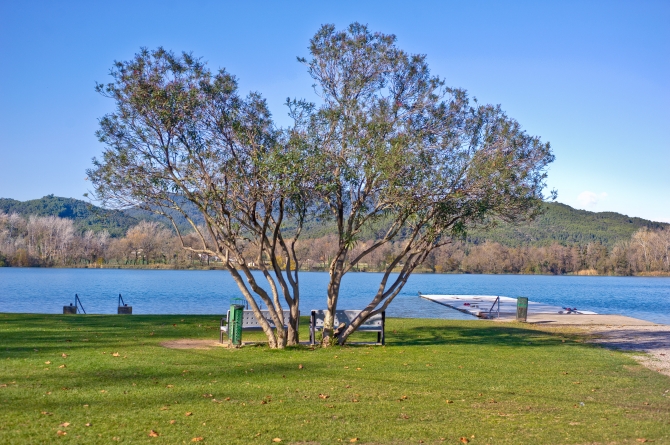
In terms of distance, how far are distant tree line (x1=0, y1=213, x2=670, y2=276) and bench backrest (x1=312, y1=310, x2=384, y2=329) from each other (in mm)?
79235

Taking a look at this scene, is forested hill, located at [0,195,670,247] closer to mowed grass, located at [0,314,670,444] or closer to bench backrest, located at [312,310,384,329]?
bench backrest, located at [312,310,384,329]

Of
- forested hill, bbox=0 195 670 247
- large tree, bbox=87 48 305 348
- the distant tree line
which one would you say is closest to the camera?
large tree, bbox=87 48 305 348

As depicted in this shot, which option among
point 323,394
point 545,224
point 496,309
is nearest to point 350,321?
point 323,394

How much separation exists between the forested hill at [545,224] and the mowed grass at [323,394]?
126996mm

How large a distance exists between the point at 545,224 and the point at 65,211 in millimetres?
123141

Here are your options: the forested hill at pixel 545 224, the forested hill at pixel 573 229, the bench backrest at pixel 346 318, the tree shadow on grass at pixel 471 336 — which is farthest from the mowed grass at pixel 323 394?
the forested hill at pixel 573 229

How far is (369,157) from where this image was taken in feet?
45.3

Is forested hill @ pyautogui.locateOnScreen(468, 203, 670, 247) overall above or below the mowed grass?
above

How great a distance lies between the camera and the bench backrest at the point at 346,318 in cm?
1559

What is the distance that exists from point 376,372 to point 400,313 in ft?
67.9

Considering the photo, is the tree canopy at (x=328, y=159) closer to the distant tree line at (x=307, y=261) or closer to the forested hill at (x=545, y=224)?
the distant tree line at (x=307, y=261)

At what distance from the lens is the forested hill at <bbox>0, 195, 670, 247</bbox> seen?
14475cm

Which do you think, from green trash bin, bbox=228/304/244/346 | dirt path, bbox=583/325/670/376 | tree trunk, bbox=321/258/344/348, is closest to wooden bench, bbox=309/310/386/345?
tree trunk, bbox=321/258/344/348

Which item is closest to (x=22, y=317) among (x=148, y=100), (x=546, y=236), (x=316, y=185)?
(x=148, y=100)
